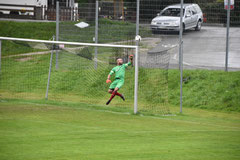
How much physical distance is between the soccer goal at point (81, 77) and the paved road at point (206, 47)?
214 centimetres

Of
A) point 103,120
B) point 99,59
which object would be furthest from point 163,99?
point 103,120

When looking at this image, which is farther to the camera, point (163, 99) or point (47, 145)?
point (163, 99)

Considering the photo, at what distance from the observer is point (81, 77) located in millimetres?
15586

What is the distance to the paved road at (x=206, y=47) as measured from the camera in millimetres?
17016

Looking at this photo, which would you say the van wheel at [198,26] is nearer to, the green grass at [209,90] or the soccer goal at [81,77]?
the green grass at [209,90]

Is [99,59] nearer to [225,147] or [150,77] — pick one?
[150,77]

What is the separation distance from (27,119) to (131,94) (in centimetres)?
512

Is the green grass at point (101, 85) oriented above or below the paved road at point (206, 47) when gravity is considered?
below

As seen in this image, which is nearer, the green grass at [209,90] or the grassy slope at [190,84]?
the green grass at [209,90]

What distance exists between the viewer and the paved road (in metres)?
17.0

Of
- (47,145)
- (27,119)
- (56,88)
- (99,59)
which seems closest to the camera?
(47,145)

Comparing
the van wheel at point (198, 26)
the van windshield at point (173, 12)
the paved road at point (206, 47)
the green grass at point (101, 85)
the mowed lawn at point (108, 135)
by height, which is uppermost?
the van windshield at point (173, 12)

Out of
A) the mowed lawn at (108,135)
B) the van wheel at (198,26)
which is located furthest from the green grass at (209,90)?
the van wheel at (198,26)

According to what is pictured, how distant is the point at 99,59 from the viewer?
15.1 metres
